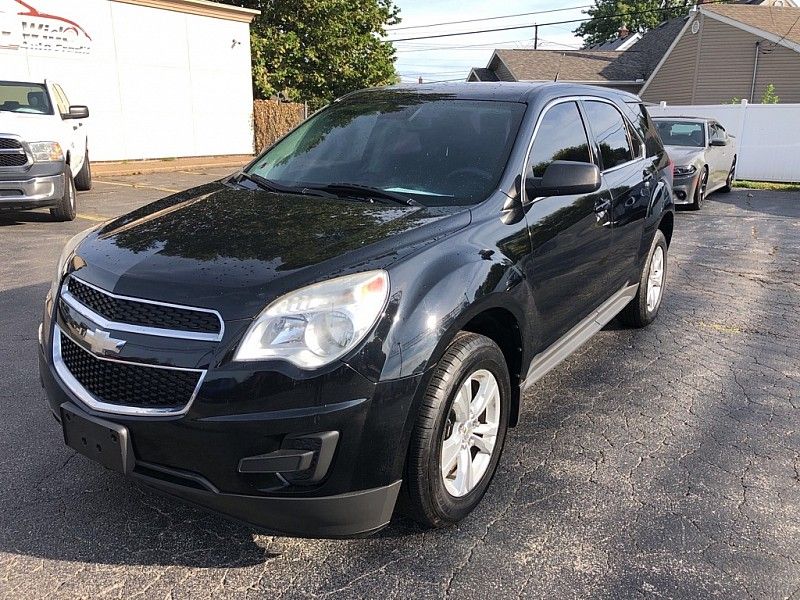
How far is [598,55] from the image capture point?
120 feet

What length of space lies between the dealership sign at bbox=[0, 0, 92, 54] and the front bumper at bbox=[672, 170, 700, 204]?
1357 cm

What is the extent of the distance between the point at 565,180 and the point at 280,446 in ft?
6.13

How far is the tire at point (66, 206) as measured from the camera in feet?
30.4

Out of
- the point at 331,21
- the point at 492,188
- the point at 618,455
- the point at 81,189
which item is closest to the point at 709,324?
the point at 618,455

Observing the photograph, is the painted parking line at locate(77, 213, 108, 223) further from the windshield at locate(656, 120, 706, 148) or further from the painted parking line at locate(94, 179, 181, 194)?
the windshield at locate(656, 120, 706, 148)

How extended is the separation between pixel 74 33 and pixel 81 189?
4985mm

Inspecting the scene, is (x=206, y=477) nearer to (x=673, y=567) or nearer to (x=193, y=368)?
(x=193, y=368)

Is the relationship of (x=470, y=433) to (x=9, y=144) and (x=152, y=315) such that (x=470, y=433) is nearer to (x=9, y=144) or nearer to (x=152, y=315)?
(x=152, y=315)

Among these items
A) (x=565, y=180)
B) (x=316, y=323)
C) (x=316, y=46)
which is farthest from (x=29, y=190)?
(x=316, y=46)

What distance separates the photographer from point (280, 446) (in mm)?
2229

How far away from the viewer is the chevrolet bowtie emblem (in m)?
2.36

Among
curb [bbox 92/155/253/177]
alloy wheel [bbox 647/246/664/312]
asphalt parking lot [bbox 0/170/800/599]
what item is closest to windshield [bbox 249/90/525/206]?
asphalt parking lot [bbox 0/170/800/599]

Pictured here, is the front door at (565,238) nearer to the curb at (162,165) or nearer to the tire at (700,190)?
the tire at (700,190)

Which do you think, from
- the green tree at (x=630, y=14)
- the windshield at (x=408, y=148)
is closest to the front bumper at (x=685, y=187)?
the windshield at (x=408, y=148)
